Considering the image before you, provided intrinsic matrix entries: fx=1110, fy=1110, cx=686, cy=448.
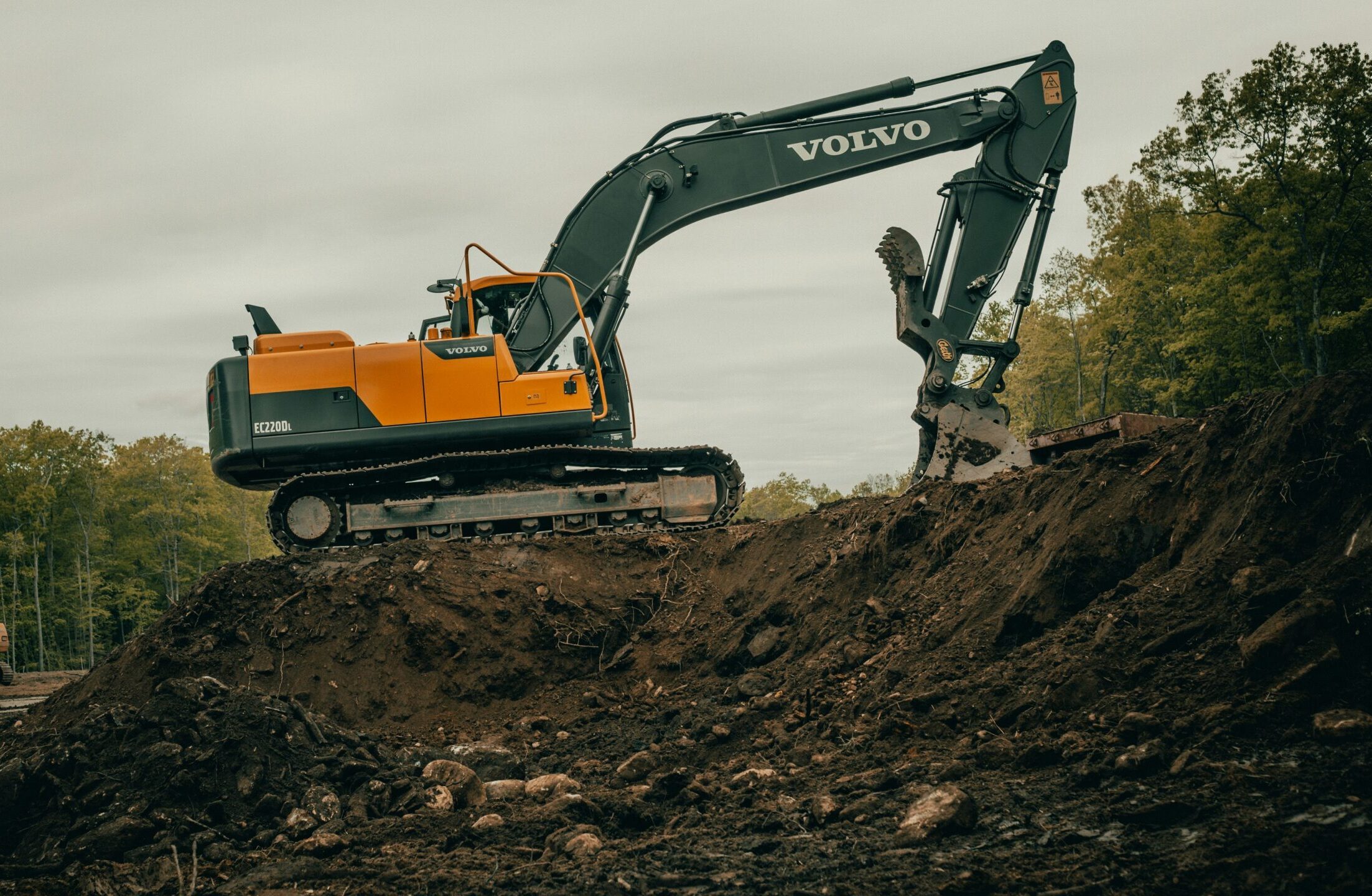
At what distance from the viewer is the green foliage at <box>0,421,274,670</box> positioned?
4412 centimetres

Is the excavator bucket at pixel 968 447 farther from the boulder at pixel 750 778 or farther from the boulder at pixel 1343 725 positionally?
the boulder at pixel 1343 725

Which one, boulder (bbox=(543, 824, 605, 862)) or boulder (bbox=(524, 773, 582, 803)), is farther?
boulder (bbox=(524, 773, 582, 803))

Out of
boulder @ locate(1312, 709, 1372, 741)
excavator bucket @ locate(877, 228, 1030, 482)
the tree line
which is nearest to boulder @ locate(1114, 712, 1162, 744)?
boulder @ locate(1312, 709, 1372, 741)

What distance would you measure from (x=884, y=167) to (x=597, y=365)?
4.13 metres

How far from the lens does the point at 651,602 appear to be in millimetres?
11453

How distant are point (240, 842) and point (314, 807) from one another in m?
0.44

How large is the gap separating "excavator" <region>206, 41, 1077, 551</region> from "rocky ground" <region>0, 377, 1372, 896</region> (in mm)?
1746

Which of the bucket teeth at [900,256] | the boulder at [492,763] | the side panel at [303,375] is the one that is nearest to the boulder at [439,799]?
the boulder at [492,763]

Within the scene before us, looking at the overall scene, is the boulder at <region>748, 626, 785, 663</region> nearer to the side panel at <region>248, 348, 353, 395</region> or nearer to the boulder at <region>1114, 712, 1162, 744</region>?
the boulder at <region>1114, 712, 1162, 744</region>

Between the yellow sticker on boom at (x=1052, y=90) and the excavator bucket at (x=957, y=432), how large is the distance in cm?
250

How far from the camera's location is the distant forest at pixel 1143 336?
26.5 m

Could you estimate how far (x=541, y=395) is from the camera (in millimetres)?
12344

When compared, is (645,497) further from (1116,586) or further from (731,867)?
(731,867)

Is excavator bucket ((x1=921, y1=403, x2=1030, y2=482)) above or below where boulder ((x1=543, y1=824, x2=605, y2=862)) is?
above
